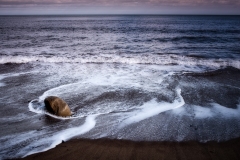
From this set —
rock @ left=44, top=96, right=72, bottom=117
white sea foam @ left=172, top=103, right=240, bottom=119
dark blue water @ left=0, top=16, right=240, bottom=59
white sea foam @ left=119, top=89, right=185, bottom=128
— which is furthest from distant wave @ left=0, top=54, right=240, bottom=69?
rock @ left=44, top=96, right=72, bottom=117

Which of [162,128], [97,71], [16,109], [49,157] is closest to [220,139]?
[162,128]

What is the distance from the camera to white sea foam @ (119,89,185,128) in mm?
5273

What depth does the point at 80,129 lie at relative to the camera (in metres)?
4.79

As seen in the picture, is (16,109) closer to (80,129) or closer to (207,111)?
(80,129)

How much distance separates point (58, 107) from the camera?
5.45 m

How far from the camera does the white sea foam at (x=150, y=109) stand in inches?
208

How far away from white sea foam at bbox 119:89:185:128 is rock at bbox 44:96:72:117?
1.74 m

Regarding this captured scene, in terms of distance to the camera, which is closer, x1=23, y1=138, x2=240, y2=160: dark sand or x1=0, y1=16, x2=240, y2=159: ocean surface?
x1=23, y1=138, x2=240, y2=160: dark sand

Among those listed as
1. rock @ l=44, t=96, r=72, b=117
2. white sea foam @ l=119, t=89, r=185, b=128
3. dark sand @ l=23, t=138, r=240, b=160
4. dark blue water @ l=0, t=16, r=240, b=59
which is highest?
dark blue water @ l=0, t=16, r=240, b=59

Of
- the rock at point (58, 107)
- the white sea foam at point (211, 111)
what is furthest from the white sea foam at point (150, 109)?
the rock at point (58, 107)

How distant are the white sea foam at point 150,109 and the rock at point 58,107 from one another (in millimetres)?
1737

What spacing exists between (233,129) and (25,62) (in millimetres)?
13094

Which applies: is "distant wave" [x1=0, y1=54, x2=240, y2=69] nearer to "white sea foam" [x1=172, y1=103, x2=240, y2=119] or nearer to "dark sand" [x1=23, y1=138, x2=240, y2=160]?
"white sea foam" [x1=172, y1=103, x2=240, y2=119]

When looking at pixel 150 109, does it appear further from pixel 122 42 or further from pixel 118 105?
pixel 122 42
